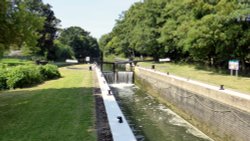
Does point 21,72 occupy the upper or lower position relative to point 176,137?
upper

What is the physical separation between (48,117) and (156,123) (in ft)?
19.5

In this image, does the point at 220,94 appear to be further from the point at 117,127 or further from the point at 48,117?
the point at 48,117

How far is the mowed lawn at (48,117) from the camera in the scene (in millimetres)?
8648

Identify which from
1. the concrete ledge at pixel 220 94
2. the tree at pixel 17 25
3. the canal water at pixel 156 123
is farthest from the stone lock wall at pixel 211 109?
the tree at pixel 17 25

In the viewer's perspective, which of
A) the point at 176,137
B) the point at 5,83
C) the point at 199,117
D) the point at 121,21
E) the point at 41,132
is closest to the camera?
the point at 41,132

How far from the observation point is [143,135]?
42.5 feet

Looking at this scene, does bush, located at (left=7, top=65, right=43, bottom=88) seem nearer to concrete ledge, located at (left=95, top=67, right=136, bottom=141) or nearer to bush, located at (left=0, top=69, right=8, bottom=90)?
bush, located at (left=0, top=69, right=8, bottom=90)

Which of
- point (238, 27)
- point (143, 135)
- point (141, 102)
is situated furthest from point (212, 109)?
point (238, 27)

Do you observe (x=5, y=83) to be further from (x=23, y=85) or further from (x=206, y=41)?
(x=206, y=41)

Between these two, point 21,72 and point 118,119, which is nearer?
point 118,119

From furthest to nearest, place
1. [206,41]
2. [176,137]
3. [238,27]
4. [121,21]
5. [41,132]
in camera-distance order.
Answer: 1. [121,21]
2. [206,41]
3. [238,27]
4. [176,137]
5. [41,132]

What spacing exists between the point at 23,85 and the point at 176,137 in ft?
40.6

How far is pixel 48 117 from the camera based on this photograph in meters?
11.0

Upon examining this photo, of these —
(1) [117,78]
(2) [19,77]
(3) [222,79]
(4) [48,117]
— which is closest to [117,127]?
(4) [48,117]
